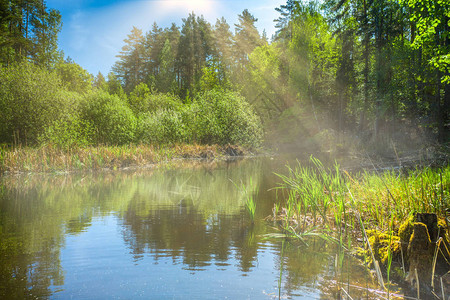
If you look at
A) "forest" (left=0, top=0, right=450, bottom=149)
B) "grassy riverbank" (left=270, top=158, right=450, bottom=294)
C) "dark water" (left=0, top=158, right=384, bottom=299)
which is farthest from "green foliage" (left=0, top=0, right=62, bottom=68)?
"grassy riverbank" (left=270, top=158, right=450, bottom=294)

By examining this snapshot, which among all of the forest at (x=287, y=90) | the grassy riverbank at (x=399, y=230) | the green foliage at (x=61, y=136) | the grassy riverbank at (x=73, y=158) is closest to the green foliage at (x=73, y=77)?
the forest at (x=287, y=90)

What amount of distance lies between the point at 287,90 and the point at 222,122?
2032 cm

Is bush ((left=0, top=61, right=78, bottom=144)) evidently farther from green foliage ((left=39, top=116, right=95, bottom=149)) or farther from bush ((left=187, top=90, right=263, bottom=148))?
bush ((left=187, top=90, right=263, bottom=148))

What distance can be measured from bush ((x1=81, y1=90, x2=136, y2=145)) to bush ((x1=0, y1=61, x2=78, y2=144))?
5.20 meters

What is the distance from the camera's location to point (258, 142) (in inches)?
1550

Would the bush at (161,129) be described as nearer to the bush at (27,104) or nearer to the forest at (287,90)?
the forest at (287,90)

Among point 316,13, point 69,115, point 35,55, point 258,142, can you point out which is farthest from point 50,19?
point 316,13

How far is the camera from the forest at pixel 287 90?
72.9ft

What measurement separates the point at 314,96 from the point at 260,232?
1359 inches

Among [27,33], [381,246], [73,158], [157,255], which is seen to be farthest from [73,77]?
[381,246]

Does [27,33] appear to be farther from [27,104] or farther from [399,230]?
[399,230]

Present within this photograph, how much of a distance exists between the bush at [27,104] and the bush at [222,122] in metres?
13.8

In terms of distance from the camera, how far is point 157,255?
5.22 metres

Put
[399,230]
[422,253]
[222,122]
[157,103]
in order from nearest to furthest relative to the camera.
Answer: [422,253] → [399,230] → [222,122] → [157,103]
